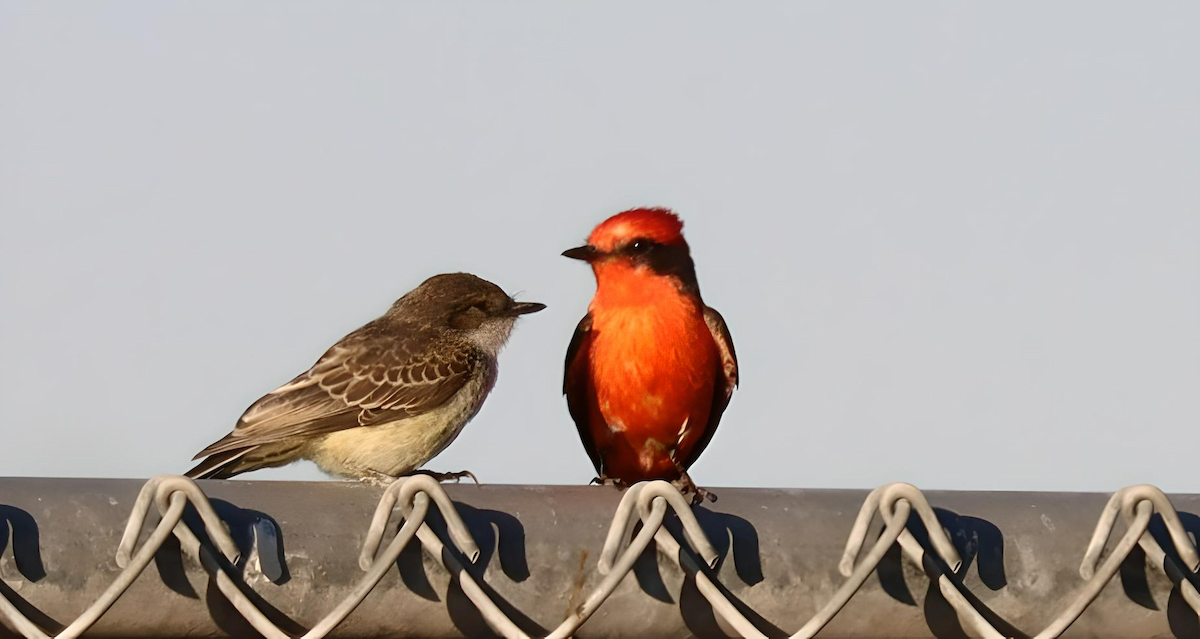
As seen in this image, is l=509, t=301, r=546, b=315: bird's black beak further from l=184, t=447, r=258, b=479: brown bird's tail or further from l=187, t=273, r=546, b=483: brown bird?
l=184, t=447, r=258, b=479: brown bird's tail

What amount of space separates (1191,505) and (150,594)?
6.78 ft

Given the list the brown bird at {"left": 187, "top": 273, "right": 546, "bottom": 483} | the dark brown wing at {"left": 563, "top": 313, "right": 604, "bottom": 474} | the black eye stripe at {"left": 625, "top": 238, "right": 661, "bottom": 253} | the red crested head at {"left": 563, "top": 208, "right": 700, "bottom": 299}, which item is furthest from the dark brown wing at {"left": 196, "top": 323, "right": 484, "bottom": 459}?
the black eye stripe at {"left": 625, "top": 238, "right": 661, "bottom": 253}

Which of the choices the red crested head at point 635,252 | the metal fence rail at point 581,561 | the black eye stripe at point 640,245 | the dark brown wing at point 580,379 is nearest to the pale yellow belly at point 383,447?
the dark brown wing at point 580,379

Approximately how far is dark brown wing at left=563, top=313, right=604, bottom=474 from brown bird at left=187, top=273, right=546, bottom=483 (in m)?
0.51

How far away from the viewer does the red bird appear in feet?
20.3

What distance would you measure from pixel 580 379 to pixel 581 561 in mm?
3584

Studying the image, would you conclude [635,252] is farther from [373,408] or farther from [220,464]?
[220,464]

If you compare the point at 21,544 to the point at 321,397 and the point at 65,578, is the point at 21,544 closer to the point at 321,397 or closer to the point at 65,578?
the point at 65,578

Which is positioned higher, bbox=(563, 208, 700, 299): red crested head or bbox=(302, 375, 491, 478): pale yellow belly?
bbox=(563, 208, 700, 299): red crested head

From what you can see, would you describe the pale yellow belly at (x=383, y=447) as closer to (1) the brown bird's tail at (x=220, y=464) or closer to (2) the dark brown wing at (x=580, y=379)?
(1) the brown bird's tail at (x=220, y=464)

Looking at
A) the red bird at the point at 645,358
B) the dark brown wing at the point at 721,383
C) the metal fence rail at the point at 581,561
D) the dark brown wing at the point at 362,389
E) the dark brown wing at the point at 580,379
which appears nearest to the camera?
the metal fence rail at the point at 581,561

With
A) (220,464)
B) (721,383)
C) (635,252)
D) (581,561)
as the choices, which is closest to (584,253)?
(635,252)

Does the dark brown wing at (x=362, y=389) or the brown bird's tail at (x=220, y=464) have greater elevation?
the dark brown wing at (x=362, y=389)

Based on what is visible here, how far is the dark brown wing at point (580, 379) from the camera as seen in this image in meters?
6.42
